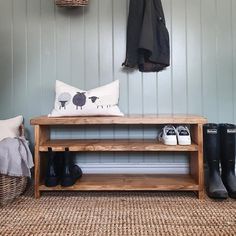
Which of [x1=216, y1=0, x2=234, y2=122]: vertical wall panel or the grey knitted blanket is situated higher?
[x1=216, y1=0, x2=234, y2=122]: vertical wall panel

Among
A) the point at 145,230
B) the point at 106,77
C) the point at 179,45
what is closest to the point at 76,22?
the point at 106,77

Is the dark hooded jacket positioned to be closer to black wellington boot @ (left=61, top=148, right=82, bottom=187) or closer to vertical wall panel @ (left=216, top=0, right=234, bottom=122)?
vertical wall panel @ (left=216, top=0, right=234, bottom=122)

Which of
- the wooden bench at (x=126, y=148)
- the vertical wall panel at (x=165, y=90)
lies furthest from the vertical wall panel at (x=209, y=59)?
the wooden bench at (x=126, y=148)

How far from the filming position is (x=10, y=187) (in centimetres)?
162

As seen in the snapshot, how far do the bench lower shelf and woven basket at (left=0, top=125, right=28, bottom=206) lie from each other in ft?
0.44

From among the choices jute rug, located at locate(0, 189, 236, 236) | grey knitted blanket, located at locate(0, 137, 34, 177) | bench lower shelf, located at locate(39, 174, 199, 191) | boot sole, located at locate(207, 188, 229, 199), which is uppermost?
grey knitted blanket, located at locate(0, 137, 34, 177)

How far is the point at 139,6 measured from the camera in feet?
6.42

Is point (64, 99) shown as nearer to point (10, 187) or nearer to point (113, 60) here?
point (113, 60)

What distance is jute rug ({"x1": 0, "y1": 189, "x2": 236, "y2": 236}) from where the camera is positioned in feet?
4.22

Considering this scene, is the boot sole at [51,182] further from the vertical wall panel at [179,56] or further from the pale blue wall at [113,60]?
the vertical wall panel at [179,56]

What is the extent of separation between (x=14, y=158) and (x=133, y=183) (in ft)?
2.62

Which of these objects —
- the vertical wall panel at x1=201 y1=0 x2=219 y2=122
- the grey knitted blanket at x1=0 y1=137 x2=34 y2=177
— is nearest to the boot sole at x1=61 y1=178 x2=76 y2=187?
the grey knitted blanket at x1=0 y1=137 x2=34 y2=177

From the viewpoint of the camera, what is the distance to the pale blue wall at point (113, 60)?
6.93 feet

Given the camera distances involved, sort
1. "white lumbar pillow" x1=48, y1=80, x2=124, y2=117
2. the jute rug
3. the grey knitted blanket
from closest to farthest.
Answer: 1. the jute rug
2. the grey knitted blanket
3. "white lumbar pillow" x1=48, y1=80, x2=124, y2=117
